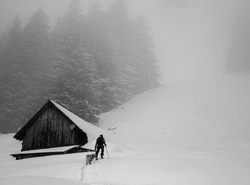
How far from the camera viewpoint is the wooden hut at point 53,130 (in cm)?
1900

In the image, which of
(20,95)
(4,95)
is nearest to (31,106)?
(20,95)

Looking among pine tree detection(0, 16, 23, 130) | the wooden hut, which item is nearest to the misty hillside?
the wooden hut

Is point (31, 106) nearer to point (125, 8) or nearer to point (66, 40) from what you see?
point (66, 40)

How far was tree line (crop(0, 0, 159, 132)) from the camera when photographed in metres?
27.5

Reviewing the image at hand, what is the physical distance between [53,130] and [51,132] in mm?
266

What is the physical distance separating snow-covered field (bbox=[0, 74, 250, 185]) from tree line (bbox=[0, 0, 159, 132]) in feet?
11.4

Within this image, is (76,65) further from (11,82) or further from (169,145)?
(169,145)

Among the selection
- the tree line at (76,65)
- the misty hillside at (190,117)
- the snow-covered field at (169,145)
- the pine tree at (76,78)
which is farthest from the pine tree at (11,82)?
the misty hillside at (190,117)

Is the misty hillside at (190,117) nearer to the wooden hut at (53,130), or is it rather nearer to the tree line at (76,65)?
the tree line at (76,65)

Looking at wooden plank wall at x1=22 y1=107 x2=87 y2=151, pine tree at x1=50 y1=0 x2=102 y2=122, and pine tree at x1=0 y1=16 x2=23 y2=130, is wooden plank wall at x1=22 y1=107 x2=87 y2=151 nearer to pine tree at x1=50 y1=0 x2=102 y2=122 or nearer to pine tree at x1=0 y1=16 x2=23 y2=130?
pine tree at x1=50 y1=0 x2=102 y2=122

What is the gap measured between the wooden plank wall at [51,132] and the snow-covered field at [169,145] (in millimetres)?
2499

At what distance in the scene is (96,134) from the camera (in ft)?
65.6

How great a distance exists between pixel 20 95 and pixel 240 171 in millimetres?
30324

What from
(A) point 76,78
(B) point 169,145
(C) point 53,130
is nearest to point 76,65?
(A) point 76,78
